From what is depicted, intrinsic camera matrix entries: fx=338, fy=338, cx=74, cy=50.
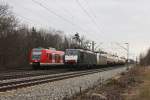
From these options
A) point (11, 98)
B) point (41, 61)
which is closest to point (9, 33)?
point (41, 61)

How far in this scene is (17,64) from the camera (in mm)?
61219

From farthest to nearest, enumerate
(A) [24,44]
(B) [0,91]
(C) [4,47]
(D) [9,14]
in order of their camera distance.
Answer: (A) [24,44]
(D) [9,14]
(C) [4,47]
(B) [0,91]

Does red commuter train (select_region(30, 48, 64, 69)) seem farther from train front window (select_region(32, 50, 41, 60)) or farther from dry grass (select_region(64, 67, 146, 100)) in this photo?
dry grass (select_region(64, 67, 146, 100))

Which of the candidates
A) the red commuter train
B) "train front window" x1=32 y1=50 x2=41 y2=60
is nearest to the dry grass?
the red commuter train

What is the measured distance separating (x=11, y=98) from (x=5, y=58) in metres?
45.5

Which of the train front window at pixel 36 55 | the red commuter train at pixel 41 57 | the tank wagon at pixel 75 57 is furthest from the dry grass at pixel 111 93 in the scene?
the train front window at pixel 36 55

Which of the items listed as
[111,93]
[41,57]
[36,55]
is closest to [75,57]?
[41,57]

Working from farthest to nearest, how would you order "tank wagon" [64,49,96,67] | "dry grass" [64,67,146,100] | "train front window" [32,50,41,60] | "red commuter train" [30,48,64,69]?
"train front window" [32,50,41,60]
"red commuter train" [30,48,64,69]
"tank wagon" [64,49,96,67]
"dry grass" [64,67,146,100]

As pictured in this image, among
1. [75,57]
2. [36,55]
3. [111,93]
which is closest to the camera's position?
[111,93]

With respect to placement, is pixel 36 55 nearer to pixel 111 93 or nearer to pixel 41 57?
pixel 41 57

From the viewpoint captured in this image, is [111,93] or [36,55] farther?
[36,55]

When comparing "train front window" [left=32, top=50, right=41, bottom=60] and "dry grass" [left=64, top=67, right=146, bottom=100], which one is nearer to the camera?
"dry grass" [left=64, top=67, right=146, bottom=100]

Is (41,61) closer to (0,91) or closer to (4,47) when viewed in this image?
(4,47)

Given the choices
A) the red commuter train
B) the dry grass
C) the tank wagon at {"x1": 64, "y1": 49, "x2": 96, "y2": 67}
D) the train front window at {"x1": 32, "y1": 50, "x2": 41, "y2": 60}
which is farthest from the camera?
the train front window at {"x1": 32, "y1": 50, "x2": 41, "y2": 60}
